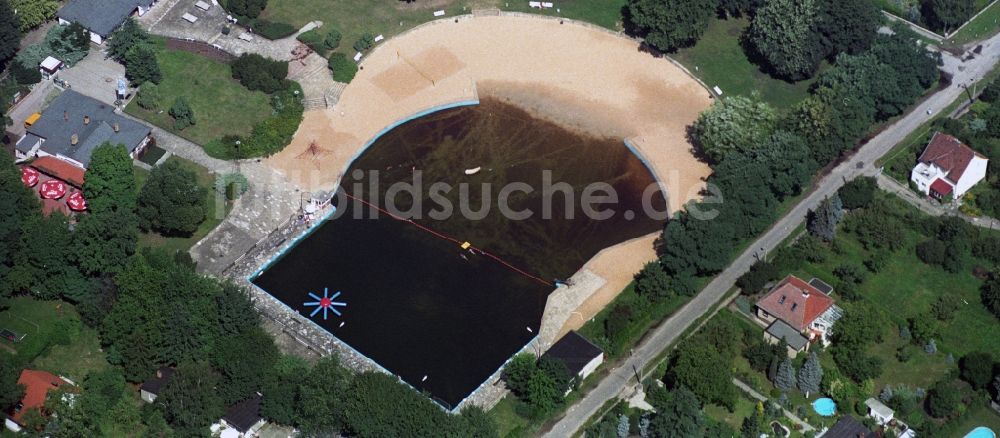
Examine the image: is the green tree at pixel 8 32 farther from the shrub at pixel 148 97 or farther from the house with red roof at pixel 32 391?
the house with red roof at pixel 32 391

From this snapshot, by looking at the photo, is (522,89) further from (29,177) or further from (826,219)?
(29,177)

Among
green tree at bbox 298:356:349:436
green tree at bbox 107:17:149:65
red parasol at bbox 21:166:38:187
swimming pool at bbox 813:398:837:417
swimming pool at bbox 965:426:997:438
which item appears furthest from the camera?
green tree at bbox 107:17:149:65

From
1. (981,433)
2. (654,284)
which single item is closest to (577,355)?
(654,284)

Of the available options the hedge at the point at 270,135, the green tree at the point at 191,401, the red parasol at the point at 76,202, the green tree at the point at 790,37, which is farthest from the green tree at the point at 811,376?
the red parasol at the point at 76,202

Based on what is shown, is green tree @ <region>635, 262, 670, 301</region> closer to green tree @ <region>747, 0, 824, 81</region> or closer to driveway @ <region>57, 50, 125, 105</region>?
green tree @ <region>747, 0, 824, 81</region>

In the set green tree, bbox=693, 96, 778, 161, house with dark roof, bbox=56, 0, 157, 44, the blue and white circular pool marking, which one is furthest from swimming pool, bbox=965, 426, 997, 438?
house with dark roof, bbox=56, 0, 157, 44

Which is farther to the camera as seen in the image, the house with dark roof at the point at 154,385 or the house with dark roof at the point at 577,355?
the house with dark roof at the point at 577,355
